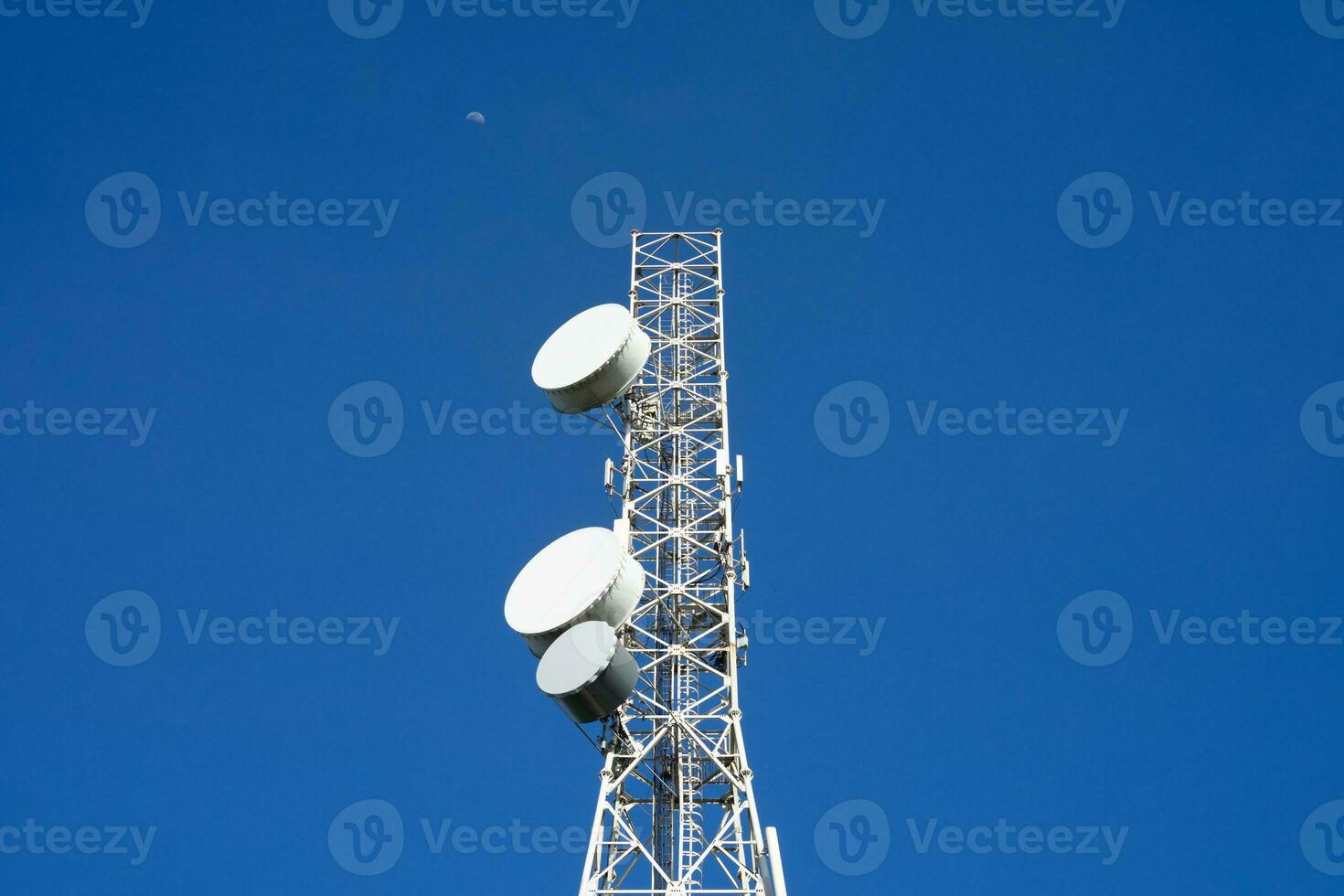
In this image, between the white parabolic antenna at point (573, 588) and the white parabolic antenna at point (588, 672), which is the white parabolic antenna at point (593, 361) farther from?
the white parabolic antenna at point (588, 672)

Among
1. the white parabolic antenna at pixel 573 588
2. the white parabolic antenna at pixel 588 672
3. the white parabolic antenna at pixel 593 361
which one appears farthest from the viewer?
the white parabolic antenna at pixel 593 361

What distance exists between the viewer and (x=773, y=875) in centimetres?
3303

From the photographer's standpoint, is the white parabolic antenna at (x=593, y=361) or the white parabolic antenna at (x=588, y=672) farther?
the white parabolic antenna at (x=593, y=361)

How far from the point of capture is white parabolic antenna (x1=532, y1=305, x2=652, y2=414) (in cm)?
4184

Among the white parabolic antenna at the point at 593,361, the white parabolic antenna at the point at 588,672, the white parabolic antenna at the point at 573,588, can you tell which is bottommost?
the white parabolic antenna at the point at 588,672

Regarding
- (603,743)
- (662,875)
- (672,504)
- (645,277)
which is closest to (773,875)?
(662,875)

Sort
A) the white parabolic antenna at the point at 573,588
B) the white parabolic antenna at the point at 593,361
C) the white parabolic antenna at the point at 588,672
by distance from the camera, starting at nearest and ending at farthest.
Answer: the white parabolic antenna at the point at 588,672, the white parabolic antenna at the point at 573,588, the white parabolic antenna at the point at 593,361

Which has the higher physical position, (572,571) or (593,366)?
(593,366)

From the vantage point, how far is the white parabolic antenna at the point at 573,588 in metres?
36.5

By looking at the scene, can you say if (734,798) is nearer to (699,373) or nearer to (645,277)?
(699,373)

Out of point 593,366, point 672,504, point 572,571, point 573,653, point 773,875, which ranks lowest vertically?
point 773,875

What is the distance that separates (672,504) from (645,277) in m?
8.95

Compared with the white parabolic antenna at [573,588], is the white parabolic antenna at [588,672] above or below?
below

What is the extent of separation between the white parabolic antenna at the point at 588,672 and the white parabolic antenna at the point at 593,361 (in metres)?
8.43
